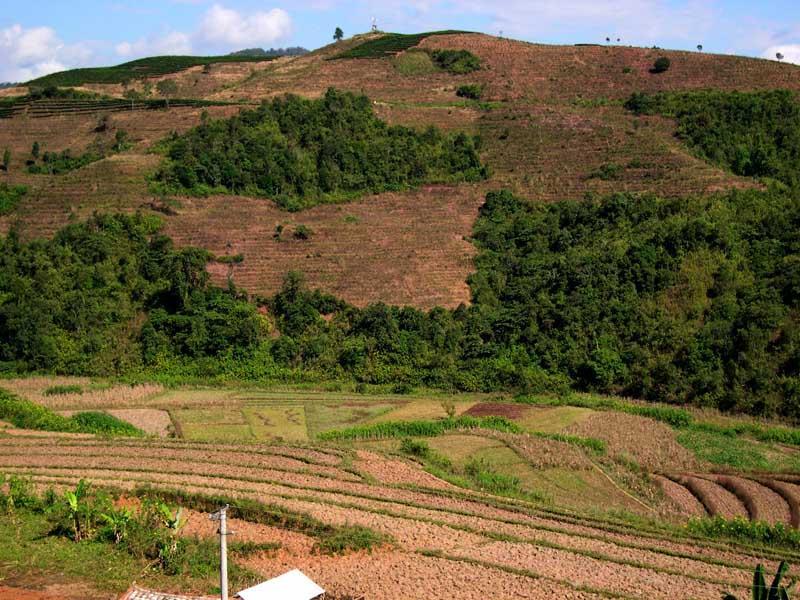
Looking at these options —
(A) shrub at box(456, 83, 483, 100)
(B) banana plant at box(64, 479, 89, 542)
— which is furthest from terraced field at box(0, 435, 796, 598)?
(A) shrub at box(456, 83, 483, 100)

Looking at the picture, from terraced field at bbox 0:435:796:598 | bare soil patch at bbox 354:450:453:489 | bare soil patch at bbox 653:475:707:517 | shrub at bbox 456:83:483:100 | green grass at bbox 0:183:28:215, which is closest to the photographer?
terraced field at bbox 0:435:796:598

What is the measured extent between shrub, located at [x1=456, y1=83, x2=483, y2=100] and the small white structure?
43015mm

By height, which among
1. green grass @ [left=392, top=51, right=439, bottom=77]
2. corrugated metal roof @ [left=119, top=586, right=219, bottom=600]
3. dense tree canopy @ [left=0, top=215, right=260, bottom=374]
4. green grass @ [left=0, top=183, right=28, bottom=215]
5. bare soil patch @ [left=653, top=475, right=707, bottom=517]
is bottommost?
bare soil patch @ [left=653, top=475, right=707, bottom=517]

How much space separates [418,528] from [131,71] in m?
52.5

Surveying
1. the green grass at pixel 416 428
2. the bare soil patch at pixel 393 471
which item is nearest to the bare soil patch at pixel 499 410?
the green grass at pixel 416 428

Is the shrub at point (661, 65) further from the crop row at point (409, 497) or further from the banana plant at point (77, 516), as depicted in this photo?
→ the banana plant at point (77, 516)

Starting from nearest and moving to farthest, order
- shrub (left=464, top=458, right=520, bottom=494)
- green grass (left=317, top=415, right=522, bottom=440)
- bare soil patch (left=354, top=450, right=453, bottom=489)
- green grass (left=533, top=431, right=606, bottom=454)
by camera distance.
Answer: shrub (left=464, top=458, right=520, bottom=494), bare soil patch (left=354, top=450, right=453, bottom=489), green grass (left=533, top=431, right=606, bottom=454), green grass (left=317, top=415, right=522, bottom=440)

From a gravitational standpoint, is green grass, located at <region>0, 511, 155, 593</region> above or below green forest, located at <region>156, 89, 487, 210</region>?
below

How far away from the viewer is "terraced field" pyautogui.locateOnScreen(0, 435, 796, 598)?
15.5 metres

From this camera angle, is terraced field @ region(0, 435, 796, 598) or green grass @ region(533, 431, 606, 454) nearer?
terraced field @ region(0, 435, 796, 598)

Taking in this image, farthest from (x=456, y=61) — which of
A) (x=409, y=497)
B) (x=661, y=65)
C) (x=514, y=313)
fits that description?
(x=409, y=497)

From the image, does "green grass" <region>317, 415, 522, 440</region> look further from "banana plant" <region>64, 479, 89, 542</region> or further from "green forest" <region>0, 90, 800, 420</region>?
"banana plant" <region>64, 479, 89, 542</region>

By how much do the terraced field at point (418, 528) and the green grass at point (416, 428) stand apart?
207 centimetres

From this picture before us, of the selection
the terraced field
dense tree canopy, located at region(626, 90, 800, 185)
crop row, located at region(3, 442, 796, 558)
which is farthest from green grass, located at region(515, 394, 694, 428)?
dense tree canopy, located at region(626, 90, 800, 185)
